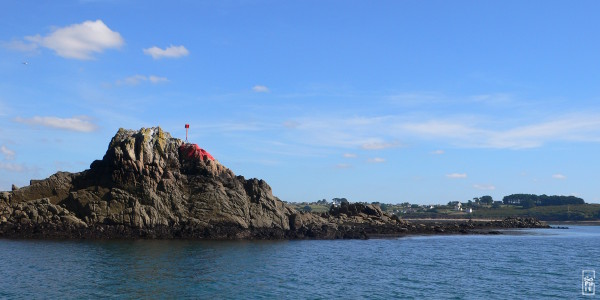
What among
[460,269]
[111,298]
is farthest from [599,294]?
[111,298]

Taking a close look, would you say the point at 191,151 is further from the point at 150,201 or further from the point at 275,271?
the point at 275,271

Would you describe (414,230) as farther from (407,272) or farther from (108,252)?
(108,252)

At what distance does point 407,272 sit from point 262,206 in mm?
40186

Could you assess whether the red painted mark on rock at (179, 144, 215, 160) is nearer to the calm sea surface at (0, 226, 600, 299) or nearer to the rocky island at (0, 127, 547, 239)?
the rocky island at (0, 127, 547, 239)

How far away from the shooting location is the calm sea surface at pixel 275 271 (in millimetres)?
47156

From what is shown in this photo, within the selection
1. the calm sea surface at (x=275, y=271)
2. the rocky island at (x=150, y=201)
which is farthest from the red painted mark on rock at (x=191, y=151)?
the calm sea surface at (x=275, y=271)

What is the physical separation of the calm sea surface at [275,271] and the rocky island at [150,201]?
6131 millimetres

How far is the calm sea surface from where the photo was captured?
4716cm

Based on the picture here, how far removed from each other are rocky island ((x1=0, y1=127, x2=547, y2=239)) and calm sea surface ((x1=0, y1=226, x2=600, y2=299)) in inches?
241

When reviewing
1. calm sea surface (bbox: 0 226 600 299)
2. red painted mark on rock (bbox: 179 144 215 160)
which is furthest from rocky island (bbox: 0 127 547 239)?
calm sea surface (bbox: 0 226 600 299)

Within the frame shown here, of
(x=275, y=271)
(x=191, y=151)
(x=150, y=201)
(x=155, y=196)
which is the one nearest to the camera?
(x=275, y=271)

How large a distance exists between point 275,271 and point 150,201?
37.1 metres

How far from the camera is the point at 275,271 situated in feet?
192

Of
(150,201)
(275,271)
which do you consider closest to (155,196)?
(150,201)
